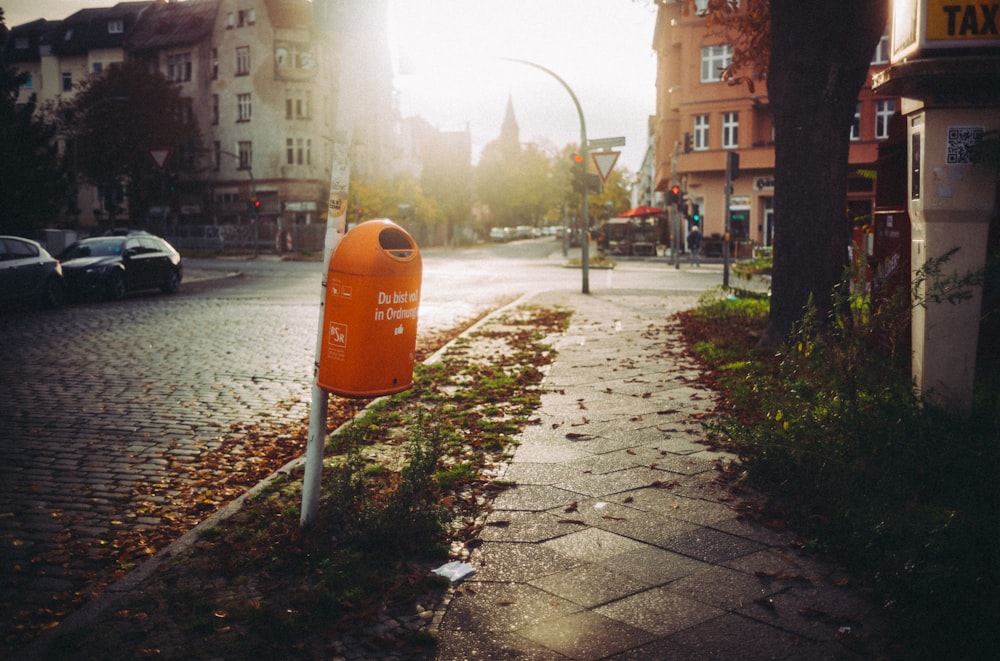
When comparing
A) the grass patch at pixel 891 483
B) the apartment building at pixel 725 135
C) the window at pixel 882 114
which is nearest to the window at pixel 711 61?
the apartment building at pixel 725 135

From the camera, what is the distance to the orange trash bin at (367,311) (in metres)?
3.78

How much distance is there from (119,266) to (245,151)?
4058cm

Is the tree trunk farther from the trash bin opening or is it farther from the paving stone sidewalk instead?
the trash bin opening

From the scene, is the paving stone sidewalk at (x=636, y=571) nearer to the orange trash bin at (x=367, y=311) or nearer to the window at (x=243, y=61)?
the orange trash bin at (x=367, y=311)

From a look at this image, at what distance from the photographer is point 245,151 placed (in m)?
56.6

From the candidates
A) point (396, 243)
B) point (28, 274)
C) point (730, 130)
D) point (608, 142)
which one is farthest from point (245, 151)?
point (396, 243)

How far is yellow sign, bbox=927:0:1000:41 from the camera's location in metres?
4.75

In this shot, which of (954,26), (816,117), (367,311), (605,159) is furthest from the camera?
(605,159)

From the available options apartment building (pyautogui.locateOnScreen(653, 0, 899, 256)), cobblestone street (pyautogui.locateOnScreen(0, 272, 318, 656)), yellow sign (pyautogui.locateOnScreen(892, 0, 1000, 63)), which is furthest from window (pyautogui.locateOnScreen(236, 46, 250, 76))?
yellow sign (pyautogui.locateOnScreen(892, 0, 1000, 63))

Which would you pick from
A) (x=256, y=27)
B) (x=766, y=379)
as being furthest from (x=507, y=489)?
(x=256, y=27)

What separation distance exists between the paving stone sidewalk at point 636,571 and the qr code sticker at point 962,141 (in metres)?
2.24

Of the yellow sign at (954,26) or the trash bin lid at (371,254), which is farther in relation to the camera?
the yellow sign at (954,26)

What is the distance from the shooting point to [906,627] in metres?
3.05

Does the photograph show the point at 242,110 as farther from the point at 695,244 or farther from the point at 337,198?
the point at 337,198
